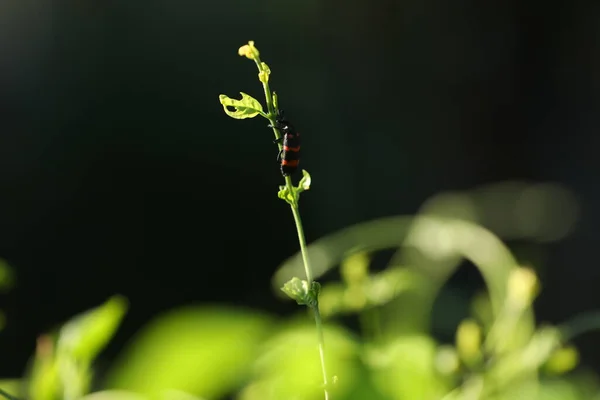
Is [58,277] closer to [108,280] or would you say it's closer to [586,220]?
[108,280]

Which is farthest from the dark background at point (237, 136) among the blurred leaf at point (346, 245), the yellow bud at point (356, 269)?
the yellow bud at point (356, 269)

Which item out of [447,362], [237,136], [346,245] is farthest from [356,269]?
[237,136]

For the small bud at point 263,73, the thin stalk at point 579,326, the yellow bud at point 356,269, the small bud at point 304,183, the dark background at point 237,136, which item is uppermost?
the small bud at point 263,73

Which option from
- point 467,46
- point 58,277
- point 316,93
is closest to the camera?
point 58,277

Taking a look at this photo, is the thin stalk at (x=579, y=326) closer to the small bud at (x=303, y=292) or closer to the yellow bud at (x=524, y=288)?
the yellow bud at (x=524, y=288)

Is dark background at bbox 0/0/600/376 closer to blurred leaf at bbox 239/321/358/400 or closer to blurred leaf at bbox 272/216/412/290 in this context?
blurred leaf at bbox 272/216/412/290

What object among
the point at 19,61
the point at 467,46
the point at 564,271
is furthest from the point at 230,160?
the point at 564,271

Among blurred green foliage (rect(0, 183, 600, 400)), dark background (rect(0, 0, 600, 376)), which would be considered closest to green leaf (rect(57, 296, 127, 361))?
blurred green foliage (rect(0, 183, 600, 400))
